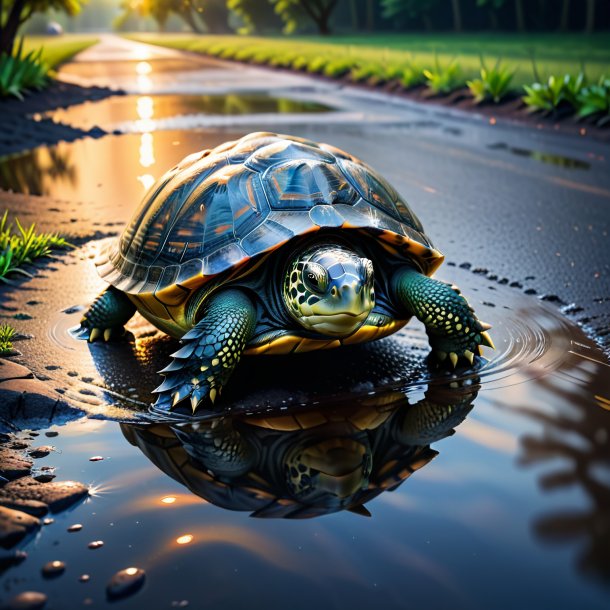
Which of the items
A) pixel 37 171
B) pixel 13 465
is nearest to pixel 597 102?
pixel 37 171

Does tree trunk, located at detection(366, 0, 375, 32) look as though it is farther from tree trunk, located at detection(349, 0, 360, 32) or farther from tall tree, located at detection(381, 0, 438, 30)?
tall tree, located at detection(381, 0, 438, 30)

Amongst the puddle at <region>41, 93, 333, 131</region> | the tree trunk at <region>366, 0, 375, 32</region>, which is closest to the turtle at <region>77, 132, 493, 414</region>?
the puddle at <region>41, 93, 333, 131</region>

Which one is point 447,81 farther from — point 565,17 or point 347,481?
point 565,17

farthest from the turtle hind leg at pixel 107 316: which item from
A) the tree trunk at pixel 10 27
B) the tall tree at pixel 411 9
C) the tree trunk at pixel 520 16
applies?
the tall tree at pixel 411 9

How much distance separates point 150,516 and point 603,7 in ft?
126

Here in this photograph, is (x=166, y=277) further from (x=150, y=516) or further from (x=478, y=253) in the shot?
(x=478, y=253)

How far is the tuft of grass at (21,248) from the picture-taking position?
5883mm

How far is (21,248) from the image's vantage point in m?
6.18

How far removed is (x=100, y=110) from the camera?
1720 centimetres

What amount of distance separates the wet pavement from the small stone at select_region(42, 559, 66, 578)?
0.8 inches

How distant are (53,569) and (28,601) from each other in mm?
167

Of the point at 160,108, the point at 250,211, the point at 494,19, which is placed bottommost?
the point at 160,108

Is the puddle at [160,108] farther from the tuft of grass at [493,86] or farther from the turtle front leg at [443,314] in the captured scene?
the turtle front leg at [443,314]

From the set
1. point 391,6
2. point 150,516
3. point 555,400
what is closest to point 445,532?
point 150,516
